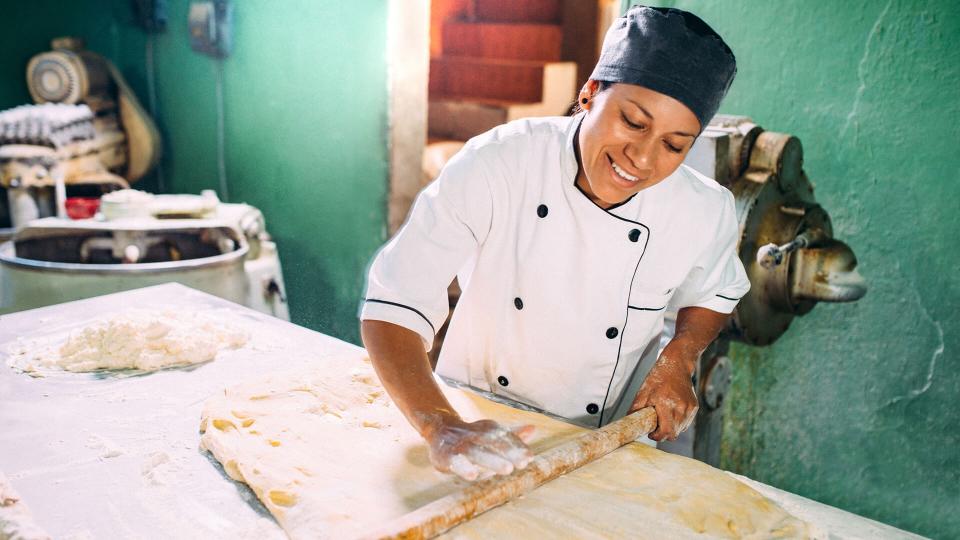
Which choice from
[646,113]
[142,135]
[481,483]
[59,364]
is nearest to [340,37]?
[142,135]

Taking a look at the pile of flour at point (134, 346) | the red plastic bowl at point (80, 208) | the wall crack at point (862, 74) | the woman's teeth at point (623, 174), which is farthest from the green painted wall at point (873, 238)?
the red plastic bowl at point (80, 208)

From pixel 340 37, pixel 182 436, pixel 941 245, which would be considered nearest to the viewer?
pixel 182 436

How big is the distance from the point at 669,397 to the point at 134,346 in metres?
1.53

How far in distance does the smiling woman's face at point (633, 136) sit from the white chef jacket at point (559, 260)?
→ 0.16m

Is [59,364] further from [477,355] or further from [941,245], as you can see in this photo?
[941,245]

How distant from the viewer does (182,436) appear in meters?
1.68

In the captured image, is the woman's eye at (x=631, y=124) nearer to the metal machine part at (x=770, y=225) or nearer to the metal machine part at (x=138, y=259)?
the metal machine part at (x=770, y=225)

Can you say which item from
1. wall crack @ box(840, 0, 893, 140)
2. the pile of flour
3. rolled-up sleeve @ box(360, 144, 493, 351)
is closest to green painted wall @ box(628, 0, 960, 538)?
wall crack @ box(840, 0, 893, 140)

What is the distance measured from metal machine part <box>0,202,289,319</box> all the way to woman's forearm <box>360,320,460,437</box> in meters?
1.68

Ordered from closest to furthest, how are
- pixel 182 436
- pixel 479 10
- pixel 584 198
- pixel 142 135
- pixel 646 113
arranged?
pixel 646 113
pixel 182 436
pixel 584 198
pixel 142 135
pixel 479 10

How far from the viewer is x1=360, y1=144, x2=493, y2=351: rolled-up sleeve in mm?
1643

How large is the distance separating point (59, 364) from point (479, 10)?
6.99m

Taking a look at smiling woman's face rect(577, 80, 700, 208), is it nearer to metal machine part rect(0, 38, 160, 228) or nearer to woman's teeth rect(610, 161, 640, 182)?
woman's teeth rect(610, 161, 640, 182)

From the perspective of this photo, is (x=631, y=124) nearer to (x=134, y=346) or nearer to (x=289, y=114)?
(x=134, y=346)
